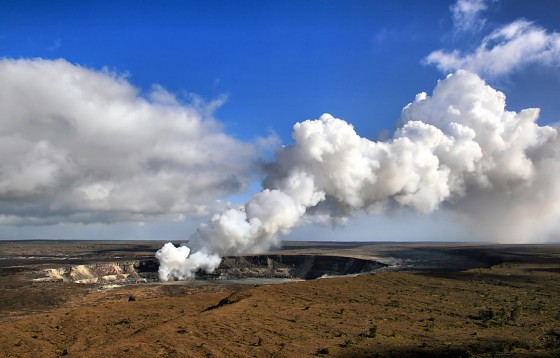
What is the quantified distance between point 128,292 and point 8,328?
28283mm

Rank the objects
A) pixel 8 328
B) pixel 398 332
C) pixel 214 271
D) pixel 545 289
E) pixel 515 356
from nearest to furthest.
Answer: pixel 515 356 → pixel 398 332 → pixel 8 328 → pixel 545 289 → pixel 214 271

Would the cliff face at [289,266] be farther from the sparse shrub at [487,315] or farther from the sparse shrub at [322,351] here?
the sparse shrub at [322,351]

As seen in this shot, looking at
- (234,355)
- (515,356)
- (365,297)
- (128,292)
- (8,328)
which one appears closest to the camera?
(515,356)

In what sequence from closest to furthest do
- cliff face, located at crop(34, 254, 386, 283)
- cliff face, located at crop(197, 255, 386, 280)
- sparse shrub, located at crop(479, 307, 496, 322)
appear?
sparse shrub, located at crop(479, 307, 496, 322) → cliff face, located at crop(34, 254, 386, 283) → cliff face, located at crop(197, 255, 386, 280)

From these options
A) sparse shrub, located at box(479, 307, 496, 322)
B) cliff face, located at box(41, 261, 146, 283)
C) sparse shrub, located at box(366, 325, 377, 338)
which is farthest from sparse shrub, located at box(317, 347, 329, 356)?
cliff face, located at box(41, 261, 146, 283)

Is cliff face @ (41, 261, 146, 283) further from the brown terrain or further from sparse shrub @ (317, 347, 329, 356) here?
sparse shrub @ (317, 347, 329, 356)

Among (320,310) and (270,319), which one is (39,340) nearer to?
(270,319)

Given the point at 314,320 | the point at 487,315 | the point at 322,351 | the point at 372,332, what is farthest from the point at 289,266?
the point at 322,351

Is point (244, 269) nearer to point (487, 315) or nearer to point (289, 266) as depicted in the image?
point (289, 266)

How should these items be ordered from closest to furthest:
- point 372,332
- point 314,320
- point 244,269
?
point 372,332, point 314,320, point 244,269

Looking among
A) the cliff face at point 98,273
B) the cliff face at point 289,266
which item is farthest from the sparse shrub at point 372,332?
the cliff face at point 98,273

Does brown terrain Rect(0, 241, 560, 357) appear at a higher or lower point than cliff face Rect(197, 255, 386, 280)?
higher

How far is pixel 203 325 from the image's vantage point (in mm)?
29844

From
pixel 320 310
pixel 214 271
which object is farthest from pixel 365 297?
pixel 214 271
